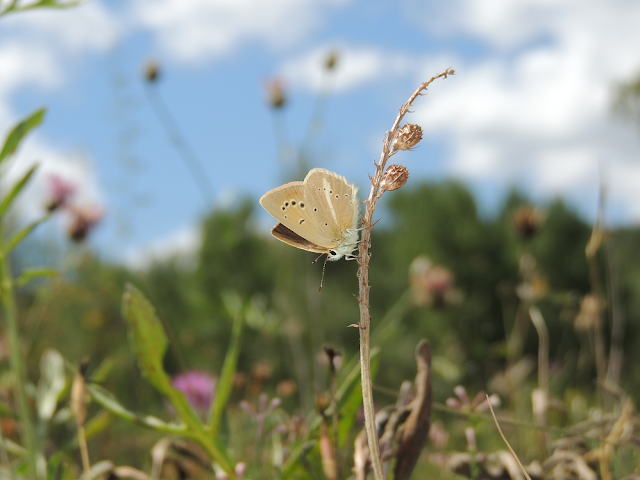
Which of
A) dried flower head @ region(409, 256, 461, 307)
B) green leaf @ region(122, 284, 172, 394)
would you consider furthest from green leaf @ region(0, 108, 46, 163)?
dried flower head @ region(409, 256, 461, 307)

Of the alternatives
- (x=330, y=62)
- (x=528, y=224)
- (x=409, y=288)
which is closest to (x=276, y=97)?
(x=330, y=62)

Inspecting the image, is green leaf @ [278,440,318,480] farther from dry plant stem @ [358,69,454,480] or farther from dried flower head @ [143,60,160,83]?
dried flower head @ [143,60,160,83]

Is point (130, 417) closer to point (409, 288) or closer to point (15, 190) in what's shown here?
point (15, 190)

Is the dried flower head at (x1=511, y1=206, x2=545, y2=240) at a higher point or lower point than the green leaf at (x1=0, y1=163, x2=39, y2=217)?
lower

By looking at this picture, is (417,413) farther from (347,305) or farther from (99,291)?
(347,305)

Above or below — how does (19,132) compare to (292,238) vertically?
above

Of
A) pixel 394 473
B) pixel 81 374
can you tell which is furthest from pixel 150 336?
pixel 394 473

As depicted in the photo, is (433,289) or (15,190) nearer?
(15,190)

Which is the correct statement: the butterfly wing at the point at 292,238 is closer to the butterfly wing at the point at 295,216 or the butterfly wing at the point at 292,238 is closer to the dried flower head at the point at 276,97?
the butterfly wing at the point at 295,216
